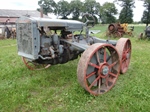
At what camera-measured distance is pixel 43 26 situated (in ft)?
10.2

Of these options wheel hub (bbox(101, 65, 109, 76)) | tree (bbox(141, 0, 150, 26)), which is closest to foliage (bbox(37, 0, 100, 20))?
tree (bbox(141, 0, 150, 26))

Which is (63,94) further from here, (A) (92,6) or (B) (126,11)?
(A) (92,6)

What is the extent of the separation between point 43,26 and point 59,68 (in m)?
1.55

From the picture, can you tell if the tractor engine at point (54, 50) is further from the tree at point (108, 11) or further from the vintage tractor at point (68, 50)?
the tree at point (108, 11)

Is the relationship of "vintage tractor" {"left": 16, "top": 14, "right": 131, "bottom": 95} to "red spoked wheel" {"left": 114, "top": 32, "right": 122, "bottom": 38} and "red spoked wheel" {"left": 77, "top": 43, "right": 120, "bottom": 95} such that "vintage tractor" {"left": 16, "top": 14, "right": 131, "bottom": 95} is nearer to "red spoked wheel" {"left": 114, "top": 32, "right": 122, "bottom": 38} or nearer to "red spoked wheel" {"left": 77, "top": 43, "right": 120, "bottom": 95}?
"red spoked wheel" {"left": 77, "top": 43, "right": 120, "bottom": 95}

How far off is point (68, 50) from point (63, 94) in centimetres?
103

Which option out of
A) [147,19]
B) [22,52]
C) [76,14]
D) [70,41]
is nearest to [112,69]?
[70,41]

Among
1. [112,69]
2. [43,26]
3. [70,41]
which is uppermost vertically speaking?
[43,26]

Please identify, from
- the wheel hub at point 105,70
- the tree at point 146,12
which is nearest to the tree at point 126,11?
the tree at point 146,12

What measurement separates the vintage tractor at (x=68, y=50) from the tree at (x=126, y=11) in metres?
41.8

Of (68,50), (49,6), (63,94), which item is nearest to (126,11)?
(49,6)

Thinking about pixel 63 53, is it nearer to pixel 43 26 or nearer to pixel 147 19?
pixel 43 26

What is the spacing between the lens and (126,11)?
144 ft

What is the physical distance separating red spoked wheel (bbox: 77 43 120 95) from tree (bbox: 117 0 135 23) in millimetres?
41896
